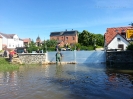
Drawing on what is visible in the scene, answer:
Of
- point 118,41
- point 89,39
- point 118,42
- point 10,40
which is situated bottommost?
point 118,42

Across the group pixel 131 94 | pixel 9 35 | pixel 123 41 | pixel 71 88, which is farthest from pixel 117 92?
pixel 9 35

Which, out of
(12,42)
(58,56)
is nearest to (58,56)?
(58,56)

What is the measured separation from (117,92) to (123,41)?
1248 inches

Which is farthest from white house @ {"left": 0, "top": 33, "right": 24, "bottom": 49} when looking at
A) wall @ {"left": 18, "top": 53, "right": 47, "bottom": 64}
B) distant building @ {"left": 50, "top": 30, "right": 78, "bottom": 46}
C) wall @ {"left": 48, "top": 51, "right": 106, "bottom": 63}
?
wall @ {"left": 48, "top": 51, "right": 106, "bottom": 63}

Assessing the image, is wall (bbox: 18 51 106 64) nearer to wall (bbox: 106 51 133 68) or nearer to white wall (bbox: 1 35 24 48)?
wall (bbox: 106 51 133 68)

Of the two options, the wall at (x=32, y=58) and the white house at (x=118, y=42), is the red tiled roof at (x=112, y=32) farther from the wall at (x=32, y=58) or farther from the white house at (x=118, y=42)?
the wall at (x=32, y=58)

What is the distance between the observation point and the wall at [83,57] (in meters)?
29.4

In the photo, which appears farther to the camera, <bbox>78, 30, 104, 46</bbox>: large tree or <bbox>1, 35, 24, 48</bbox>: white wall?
<bbox>1, 35, 24, 48</bbox>: white wall

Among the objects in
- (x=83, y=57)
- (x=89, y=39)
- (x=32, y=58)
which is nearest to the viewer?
(x=83, y=57)

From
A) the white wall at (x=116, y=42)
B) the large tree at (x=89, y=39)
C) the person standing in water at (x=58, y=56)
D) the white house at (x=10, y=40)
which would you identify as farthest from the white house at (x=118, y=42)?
the white house at (x=10, y=40)

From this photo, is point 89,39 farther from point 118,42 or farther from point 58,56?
point 58,56

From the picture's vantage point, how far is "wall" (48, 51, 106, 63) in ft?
96.3

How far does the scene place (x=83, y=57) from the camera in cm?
3000

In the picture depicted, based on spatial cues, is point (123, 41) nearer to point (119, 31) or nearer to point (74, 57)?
point (119, 31)
